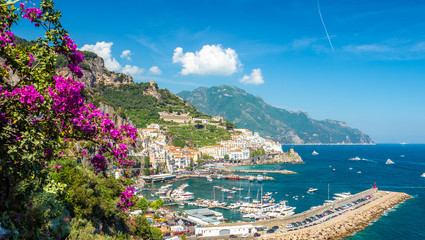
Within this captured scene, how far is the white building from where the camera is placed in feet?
89.0

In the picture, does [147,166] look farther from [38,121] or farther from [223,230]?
[38,121]

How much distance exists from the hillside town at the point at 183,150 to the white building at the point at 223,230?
2919 centimetres

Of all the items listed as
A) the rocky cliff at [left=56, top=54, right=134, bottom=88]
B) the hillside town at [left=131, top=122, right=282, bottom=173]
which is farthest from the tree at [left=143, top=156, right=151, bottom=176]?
the rocky cliff at [left=56, top=54, right=134, bottom=88]

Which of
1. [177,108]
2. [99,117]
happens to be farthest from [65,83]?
[177,108]

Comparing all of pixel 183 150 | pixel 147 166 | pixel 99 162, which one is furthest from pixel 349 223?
pixel 183 150

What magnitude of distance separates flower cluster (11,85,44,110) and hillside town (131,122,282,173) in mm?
50215

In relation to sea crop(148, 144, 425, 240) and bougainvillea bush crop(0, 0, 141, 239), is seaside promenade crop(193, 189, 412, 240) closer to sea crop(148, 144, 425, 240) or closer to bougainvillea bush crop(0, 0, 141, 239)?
sea crop(148, 144, 425, 240)

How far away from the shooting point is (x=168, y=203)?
40.3 m

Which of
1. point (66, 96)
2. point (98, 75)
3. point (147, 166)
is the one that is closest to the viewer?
point (66, 96)

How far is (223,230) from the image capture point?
90.2 feet

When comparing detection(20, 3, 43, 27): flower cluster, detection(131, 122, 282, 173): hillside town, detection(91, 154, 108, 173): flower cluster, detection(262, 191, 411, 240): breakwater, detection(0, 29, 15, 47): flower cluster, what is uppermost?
detection(20, 3, 43, 27): flower cluster

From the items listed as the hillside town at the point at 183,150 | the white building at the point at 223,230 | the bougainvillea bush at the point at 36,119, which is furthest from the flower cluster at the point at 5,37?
the hillside town at the point at 183,150

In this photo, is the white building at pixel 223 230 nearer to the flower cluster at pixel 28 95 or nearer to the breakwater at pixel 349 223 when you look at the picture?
the breakwater at pixel 349 223

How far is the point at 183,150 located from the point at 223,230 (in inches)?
2106
